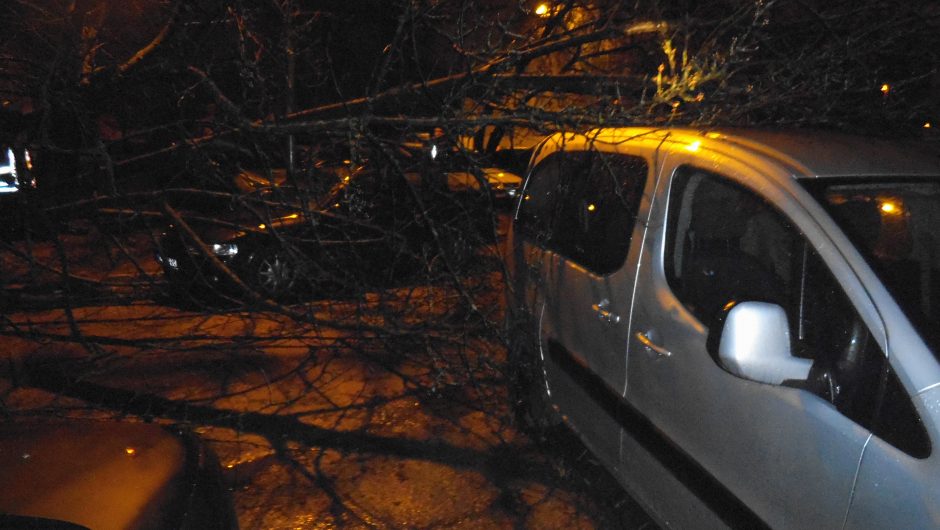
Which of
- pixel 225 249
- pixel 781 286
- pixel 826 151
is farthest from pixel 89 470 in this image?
pixel 225 249

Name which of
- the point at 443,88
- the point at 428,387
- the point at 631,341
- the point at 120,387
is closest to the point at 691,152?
the point at 631,341

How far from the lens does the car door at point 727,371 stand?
204 centimetres

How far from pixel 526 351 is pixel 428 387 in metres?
1.21

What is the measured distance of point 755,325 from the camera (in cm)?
199

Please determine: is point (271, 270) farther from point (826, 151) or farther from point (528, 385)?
point (826, 151)

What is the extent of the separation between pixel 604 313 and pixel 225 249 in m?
4.87

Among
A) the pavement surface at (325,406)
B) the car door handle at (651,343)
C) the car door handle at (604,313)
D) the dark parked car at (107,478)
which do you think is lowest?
the pavement surface at (325,406)

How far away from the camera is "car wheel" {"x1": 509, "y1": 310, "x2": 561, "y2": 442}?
3955mm

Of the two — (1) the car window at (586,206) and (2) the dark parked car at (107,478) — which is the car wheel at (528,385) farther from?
(2) the dark parked car at (107,478)

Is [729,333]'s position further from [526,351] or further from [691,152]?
[526,351]

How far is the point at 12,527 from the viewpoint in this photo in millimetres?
1936

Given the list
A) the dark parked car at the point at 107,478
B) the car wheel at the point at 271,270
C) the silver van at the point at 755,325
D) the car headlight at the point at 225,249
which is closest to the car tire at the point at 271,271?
the car wheel at the point at 271,270

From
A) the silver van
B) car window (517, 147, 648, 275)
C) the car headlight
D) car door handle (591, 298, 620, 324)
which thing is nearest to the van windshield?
the silver van

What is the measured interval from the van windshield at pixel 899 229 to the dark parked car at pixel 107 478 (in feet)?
7.49
